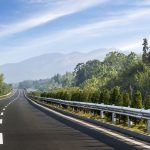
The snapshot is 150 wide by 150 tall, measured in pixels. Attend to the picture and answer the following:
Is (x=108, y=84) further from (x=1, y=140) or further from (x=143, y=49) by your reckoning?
(x=1, y=140)

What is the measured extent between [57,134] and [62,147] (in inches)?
154

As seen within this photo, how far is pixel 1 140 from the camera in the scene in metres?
13.3

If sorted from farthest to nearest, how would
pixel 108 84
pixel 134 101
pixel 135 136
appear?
1. pixel 108 84
2. pixel 134 101
3. pixel 135 136

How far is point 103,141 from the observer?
44.0 ft

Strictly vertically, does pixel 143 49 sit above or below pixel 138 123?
above

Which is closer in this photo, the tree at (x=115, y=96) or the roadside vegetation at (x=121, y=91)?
the roadside vegetation at (x=121, y=91)

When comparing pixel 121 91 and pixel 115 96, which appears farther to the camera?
pixel 121 91

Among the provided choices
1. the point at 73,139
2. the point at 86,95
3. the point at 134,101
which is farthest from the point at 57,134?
the point at 86,95

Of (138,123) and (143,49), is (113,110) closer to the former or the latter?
(138,123)

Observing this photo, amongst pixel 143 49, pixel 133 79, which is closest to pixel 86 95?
pixel 133 79

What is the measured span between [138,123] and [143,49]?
17106 cm

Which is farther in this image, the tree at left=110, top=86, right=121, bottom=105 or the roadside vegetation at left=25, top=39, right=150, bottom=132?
the tree at left=110, top=86, right=121, bottom=105

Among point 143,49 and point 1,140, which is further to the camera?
point 143,49

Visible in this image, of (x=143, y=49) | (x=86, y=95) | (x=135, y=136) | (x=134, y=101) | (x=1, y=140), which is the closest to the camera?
(x=1, y=140)
